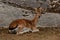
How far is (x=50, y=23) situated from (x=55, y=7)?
0.80m

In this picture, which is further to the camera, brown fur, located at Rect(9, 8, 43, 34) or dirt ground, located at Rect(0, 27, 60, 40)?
brown fur, located at Rect(9, 8, 43, 34)

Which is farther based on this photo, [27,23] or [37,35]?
[27,23]

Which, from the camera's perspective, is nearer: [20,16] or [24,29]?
[24,29]

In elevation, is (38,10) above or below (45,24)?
above

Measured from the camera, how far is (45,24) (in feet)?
31.9

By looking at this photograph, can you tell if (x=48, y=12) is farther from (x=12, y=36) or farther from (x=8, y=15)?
(x=12, y=36)

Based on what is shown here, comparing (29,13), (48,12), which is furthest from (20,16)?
(48,12)

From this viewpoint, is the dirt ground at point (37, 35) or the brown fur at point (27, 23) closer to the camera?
the dirt ground at point (37, 35)

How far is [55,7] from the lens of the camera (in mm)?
10312

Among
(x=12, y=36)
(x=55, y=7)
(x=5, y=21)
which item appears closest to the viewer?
(x=12, y=36)

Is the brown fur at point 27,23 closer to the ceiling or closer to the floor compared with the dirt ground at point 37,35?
closer to the ceiling

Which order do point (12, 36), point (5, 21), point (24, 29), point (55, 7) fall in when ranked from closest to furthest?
point (12, 36)
point (24, 29)
point (5, 21)
point (55, 7)

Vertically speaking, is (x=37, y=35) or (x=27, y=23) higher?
(x=27, y=23)

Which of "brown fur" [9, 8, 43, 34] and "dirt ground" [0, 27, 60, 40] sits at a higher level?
"brown fur" [9, 8, 43, 34]
